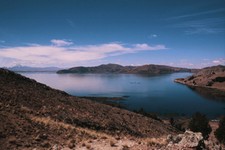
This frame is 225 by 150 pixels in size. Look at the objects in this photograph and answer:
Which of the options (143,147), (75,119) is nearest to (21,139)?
(143,147)

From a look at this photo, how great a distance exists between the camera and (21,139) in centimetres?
1888

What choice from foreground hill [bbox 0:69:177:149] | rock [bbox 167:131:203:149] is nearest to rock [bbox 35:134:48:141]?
foreground hill [bbox 0:69:177:149]

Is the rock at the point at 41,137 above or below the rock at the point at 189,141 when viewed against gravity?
below

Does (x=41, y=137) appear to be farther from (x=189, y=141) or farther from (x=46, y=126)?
(x=189, y=141)

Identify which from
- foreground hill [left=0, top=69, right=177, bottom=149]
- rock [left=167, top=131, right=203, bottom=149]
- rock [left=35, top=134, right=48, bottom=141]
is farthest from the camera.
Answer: rock [left=35, top=134, right=48, bottom=141]

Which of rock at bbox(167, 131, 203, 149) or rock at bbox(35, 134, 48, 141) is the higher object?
rock at bbox(167, 131, 203, 149)

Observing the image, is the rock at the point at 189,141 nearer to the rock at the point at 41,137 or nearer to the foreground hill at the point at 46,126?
the foreground hill at the point at 46,126

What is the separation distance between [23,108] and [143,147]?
52.2ft

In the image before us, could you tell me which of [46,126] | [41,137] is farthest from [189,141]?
[46,126]

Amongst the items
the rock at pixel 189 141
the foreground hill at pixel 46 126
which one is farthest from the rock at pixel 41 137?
the rock at pixel 189 141

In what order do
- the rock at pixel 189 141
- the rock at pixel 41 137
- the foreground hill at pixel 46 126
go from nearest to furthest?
the rock at pixel 189 141, the foreground hill at pixel 46 126, the rock at pixel 41 137

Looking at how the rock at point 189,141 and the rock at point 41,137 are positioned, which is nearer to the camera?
the rock at point 189,141

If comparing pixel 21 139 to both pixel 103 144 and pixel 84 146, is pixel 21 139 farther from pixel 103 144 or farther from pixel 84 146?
pixel 103 144

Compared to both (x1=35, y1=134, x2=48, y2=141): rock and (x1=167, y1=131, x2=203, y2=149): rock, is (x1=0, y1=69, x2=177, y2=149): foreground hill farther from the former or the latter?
(x1=167, y1=131, x2=203, y2=149): rock
